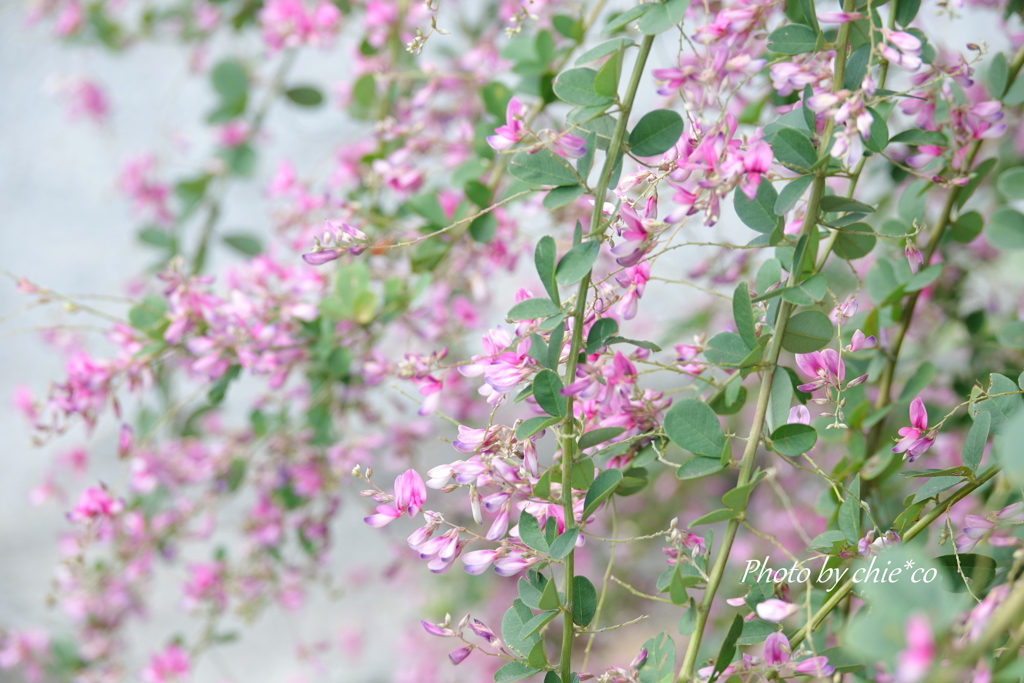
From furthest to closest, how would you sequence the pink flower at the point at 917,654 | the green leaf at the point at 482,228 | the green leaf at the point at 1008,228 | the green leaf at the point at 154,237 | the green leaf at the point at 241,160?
the green leaf at the point at 241,160 → the green leaf at the point at 154,237 → the green leaf at the point at 482,228 → the green leaf at the point at 1008,228 → the pink flower at the point at 917,654

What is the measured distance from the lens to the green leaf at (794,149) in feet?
1.17

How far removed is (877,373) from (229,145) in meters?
0.91

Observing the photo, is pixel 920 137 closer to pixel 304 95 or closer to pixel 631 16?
pixel 631 16

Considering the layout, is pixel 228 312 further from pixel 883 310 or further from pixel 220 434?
pixel 883 310

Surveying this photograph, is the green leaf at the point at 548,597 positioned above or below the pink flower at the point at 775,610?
below

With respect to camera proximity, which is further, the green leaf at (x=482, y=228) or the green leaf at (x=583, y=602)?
the green leaf at (x=482, y=228)

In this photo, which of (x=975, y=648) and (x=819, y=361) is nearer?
(x=975, y=648)

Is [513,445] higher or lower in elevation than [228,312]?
higher

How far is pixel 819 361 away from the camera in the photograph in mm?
409

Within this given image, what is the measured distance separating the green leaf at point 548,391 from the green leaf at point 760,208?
0.43 feet

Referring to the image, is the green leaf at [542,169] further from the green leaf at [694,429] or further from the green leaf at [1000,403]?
the green leaf at [1000,403]

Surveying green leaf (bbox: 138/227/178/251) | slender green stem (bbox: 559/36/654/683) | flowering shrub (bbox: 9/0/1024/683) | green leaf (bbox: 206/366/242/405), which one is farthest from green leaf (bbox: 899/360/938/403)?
green leaf (bbox: 138/227/178/251)

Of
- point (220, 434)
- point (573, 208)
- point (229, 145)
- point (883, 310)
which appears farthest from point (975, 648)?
point (229, 145)

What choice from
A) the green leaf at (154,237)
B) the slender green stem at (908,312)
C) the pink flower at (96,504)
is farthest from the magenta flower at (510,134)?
the green leaf at (154,237)
